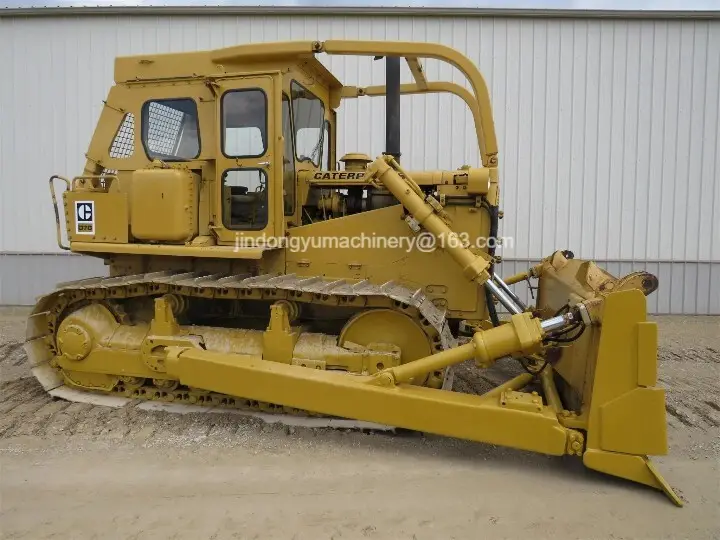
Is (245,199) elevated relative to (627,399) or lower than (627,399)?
elevated

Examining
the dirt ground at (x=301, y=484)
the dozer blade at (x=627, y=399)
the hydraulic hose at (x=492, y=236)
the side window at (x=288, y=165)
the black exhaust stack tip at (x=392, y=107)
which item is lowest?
the dirt ground at (x=301, y=484)

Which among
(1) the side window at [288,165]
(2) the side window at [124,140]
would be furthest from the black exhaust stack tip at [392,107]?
(2) the side window at [124,140]

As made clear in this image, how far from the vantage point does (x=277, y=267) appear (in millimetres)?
4672

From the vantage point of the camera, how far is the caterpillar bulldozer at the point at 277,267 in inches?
154

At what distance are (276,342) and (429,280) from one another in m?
1.48

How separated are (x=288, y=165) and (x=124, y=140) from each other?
171 centimetres

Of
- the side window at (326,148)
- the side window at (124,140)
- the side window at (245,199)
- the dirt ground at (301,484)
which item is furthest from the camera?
the side window at (326,148)

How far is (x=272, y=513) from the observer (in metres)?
2.94

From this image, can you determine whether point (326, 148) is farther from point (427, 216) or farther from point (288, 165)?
point (427, 216)

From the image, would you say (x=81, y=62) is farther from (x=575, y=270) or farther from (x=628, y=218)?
(x=628, y=218)

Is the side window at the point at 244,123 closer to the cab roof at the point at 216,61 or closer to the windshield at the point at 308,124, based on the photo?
the cab roof at the point at 216,61

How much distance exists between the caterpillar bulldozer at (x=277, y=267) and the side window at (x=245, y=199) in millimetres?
14

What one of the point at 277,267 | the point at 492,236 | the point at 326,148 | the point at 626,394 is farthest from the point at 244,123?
the point at 626,394

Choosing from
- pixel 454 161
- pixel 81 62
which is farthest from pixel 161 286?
pixel 81 62
